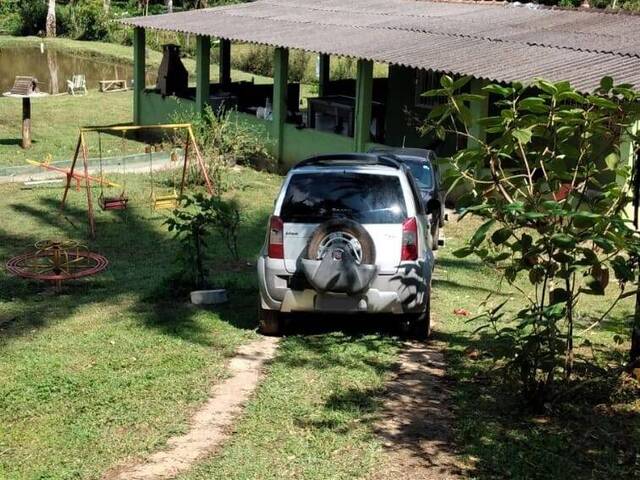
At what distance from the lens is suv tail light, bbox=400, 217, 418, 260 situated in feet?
27.8

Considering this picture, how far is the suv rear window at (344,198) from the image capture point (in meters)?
8.57

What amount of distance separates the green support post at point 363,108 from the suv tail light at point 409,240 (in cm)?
1096

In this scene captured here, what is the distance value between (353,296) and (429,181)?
594 cm

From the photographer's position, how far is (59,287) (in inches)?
438

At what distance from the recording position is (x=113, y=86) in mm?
38188

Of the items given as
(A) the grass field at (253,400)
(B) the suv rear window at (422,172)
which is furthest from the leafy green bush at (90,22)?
(A) the grass field at (253,400)

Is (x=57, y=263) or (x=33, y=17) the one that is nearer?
(x=57, y=263)

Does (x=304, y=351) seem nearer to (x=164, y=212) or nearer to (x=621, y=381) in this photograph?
(x=621, y=381)

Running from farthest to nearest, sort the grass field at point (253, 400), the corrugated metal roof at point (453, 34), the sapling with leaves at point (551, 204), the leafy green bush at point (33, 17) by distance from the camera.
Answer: the leafy green bush at point (33, 17)
the corrugated metal roof at point (453, 34)
the sapling with leaves at point (551, 204)
the grass field at point (253, 400)

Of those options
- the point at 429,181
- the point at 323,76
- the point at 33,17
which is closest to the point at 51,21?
the point at 33,17

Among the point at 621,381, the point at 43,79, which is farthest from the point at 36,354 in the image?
the point at 43,79

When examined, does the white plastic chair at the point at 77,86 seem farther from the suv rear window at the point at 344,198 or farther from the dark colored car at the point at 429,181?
the suv rear window at the point at 344,198

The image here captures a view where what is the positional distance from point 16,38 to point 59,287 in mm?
50761

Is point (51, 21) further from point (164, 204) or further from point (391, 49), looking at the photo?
point (164, 204)
